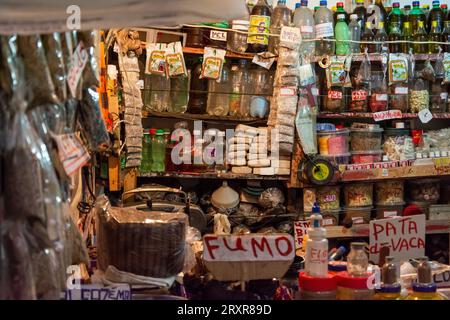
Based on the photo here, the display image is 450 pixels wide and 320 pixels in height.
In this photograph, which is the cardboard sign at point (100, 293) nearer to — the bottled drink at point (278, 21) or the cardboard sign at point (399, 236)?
the cardboard sign at point (399, 236)

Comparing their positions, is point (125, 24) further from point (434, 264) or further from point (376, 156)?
point (376, 156)

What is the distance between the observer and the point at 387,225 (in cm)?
249

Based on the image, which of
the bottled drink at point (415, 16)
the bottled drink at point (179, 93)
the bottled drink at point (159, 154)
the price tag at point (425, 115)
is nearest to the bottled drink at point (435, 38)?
the bottled drink at point (415, 16)

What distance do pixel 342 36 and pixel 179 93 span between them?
4.58ft

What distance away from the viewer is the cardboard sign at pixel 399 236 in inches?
98.1

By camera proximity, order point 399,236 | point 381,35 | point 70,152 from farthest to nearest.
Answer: point 381,35 < point 399,236 < point 70,152

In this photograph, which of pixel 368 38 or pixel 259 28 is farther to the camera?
pixel 368 38

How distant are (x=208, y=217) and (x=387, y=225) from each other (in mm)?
2860

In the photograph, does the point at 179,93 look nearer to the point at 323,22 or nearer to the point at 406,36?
the point at 323,22

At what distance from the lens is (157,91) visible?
5.33 metres

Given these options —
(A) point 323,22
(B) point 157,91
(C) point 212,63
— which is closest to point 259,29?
(C) point 212,63

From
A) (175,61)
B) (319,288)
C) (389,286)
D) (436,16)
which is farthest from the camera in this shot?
(436,16)

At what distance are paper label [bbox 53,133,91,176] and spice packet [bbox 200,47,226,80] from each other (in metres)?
3.37

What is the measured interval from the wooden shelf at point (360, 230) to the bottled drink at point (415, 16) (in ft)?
5.31
